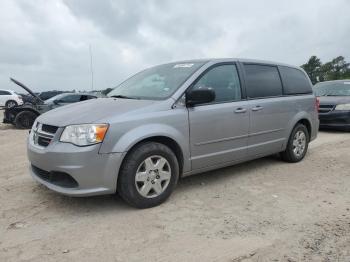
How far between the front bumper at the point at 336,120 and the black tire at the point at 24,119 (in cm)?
935

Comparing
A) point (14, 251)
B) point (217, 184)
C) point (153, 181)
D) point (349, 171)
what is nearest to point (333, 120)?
point (349, 171)

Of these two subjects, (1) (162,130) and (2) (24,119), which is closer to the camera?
(1) (162,130)

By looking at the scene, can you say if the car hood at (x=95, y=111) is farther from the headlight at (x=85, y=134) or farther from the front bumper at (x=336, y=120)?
the front bumper at (x=336, y=120)

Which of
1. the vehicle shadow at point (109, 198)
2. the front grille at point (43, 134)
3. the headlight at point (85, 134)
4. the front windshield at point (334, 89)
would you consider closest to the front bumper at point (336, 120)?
the front windshield at point (334, 89)

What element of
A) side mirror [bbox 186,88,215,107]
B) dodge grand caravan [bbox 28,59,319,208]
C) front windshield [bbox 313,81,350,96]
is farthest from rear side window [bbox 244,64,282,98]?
front windshield [bbox 313,81,350,96]

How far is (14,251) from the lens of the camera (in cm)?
312

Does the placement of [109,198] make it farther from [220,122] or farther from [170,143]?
[220,122]

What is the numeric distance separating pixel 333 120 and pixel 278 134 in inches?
186

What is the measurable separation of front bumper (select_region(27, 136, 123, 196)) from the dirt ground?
0.32 meters

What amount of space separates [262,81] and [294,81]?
995 mm

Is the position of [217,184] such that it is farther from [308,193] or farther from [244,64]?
[244,64]

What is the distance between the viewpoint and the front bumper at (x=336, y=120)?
31.3 ft

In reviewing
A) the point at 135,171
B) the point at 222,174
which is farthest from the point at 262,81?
the point at 135,171

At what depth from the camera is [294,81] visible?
20.5ft
